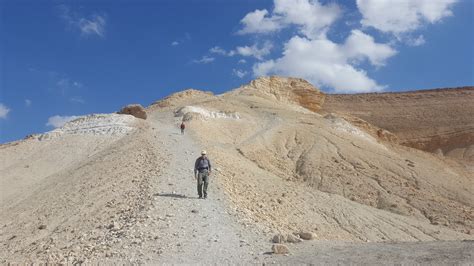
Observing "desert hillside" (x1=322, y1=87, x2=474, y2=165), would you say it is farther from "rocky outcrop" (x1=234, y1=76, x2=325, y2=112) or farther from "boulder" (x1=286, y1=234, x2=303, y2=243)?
"boulder" (x1=286, y1=234, x2=303, y2=243)

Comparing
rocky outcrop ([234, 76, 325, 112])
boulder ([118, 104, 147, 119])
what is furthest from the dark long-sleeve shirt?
rocky outcrop ([234, 76, 325, 112])

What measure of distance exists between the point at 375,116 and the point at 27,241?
210 ft

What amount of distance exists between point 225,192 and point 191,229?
4107mm

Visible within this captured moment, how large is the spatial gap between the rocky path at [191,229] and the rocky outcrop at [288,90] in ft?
124

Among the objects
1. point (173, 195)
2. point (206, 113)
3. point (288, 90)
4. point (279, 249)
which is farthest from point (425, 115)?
point (279, 249)

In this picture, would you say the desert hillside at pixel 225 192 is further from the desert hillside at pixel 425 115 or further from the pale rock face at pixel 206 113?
the desert hillside at pixel 425 115

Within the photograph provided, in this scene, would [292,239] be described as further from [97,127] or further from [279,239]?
[97,127]

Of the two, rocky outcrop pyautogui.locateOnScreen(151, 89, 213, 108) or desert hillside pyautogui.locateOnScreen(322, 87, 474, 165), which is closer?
rocky outcrop pyautogui.locateOnScreen(151, 89, 213, 108)

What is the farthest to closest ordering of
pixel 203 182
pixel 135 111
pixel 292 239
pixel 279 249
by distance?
pixel 135 111, pixel 203 182, pixel 292 239, pixel 279 249

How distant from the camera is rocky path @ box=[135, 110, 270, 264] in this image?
31.8 feet

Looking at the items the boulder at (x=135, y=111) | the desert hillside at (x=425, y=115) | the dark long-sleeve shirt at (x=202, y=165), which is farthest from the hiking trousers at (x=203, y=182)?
the desert hillside at (x=425, y=115)

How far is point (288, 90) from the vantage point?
57.3 m

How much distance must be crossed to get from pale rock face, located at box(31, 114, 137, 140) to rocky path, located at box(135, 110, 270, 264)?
14773 mm

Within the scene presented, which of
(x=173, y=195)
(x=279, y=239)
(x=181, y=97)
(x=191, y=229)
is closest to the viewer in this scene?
(x=279, y=239)
